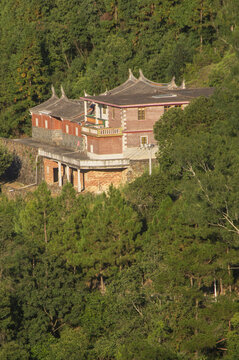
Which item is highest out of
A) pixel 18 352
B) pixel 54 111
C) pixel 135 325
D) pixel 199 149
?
pixel 199 149

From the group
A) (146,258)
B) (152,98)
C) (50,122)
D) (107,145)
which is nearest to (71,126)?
(50,122)

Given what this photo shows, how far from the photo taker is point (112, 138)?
55812mm

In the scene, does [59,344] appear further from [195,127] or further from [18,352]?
[195,127]

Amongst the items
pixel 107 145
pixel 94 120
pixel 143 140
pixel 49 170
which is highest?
pixel 94 120

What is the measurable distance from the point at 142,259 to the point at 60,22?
6461 centimetres

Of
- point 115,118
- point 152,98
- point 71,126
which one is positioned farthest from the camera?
point 71,126

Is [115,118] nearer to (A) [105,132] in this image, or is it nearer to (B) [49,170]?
(A) [105,132]

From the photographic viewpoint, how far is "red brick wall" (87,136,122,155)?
55.6 metres

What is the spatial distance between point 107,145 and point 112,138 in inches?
28.1

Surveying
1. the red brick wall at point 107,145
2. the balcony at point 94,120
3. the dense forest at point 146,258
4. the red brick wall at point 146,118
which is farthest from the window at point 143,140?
the dense forest at point 146,258

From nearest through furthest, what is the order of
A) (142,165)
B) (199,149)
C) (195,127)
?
(199,149) < (195,127) < (142,165)

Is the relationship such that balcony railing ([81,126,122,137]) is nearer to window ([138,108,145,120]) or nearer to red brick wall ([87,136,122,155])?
red brick wall ([87,136,122,155])

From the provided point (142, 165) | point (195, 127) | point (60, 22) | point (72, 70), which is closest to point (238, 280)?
point (195, 127)

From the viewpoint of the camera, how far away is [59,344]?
121ft
